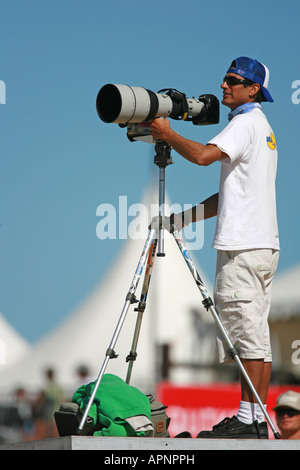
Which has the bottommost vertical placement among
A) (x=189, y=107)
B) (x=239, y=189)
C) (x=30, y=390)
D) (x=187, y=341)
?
(x=30, y=390)

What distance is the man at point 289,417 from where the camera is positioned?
18.8 ft

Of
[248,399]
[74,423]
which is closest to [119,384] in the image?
[74,423]

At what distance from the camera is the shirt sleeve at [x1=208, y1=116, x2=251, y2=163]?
4.44 meters

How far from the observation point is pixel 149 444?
146 inches

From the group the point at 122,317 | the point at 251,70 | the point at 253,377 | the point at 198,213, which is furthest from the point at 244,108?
the point at 253,377

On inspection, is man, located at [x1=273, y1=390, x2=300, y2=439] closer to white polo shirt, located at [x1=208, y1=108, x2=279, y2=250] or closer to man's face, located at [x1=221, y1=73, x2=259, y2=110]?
white polo shirt, located at [x1=208, y1=108, x2=279, y2=250]

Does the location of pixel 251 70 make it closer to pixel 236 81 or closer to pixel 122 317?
pixel 236 81

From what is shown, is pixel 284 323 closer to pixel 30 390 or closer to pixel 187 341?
pixel 187 341

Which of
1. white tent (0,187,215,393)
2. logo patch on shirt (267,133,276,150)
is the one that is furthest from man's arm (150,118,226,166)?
white tent (0,187,215,393)

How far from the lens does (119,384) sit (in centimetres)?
442

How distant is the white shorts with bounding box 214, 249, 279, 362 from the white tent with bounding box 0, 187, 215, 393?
1119 cm

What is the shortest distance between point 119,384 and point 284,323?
9656 millimetres

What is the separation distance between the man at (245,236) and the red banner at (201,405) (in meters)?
6.33
